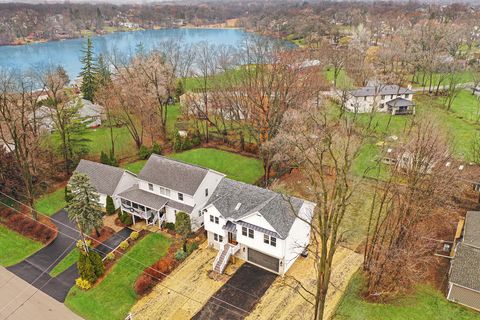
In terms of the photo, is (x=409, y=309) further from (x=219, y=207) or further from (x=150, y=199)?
(x=150, y=199)

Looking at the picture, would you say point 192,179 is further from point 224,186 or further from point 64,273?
point 64,273

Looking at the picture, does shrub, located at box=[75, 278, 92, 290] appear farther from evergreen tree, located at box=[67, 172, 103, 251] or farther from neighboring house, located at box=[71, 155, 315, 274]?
neighboring house, located at box=[71, 155, 315, 274]

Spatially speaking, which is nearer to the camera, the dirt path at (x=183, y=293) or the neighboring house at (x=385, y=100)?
the dirt path at (x=183, y=293)

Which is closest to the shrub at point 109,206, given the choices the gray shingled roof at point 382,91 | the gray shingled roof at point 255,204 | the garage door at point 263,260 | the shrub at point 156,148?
the gray shingled roof at point 255,204

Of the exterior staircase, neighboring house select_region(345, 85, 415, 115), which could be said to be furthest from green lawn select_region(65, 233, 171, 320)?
neighboring house select_region(345, 85, 415, 115)

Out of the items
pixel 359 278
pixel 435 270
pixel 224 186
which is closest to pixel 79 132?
pixel 224 186

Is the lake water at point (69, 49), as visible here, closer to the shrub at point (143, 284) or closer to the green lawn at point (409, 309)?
the shrub at point (143, 284)

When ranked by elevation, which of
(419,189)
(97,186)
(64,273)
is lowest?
(64,273)
